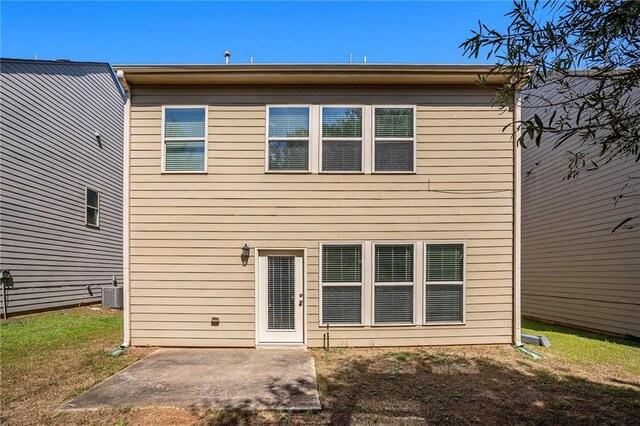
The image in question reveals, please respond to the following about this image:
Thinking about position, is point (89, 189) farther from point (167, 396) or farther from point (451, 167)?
point (451, 167)

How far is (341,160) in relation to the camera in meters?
6.64

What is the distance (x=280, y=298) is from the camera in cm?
657

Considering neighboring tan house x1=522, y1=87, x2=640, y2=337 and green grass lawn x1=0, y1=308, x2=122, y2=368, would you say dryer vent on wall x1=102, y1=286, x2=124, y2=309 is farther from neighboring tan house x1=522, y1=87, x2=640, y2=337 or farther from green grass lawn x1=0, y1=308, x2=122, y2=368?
neighboring tan house x1=522, y1=87, x2=640, y2=337

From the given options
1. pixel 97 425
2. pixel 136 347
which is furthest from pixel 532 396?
pixel 136 347

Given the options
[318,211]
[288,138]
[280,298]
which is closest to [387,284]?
[318,211]

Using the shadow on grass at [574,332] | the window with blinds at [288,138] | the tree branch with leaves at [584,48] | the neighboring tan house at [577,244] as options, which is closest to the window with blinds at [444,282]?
the window with blinds at [288,138]

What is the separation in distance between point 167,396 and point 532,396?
431cm

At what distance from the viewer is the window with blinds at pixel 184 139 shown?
21.7ft

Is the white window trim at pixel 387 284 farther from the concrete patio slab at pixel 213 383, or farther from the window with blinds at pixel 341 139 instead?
the window with blinds at pixel 341 139

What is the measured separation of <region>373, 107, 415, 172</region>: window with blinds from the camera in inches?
262

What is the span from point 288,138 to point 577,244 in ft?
25.1

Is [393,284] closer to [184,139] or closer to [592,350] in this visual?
[592,350]

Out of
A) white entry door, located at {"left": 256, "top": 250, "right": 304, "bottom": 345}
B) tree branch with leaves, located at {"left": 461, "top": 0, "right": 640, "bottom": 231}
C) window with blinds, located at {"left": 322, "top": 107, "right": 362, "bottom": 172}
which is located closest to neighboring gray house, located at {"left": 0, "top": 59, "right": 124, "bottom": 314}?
white entry door, located at {"left": 256, "top": 250, "right": 304, "bottom": 345}

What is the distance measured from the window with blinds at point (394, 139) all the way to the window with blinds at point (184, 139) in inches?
122
